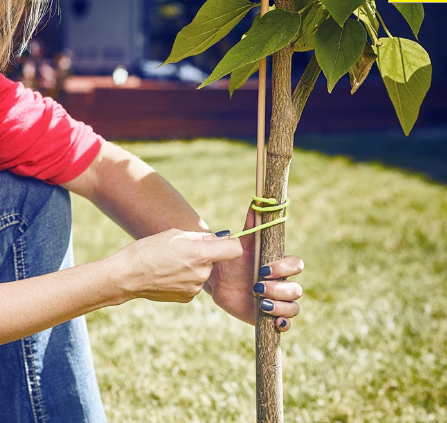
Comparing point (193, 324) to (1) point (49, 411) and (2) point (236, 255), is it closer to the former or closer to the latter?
(1) point (49, 411)

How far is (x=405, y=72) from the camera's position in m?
1.01

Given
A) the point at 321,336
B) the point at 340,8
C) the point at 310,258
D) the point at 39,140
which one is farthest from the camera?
the point at 310,258

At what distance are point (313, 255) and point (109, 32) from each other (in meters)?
11.2

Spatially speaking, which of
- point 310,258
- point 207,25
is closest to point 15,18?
point 207,25

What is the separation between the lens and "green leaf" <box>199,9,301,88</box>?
848mm

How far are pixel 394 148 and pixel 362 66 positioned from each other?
545 cm

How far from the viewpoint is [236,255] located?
1005mm

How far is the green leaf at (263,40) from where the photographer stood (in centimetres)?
85

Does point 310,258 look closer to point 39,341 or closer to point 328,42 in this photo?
point 39,341

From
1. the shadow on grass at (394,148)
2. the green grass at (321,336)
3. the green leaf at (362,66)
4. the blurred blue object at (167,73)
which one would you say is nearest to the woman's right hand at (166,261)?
the green leaf at (362,66)

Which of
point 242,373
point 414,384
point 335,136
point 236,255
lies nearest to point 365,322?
point 414,384

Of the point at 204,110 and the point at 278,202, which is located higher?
the point at 204,110

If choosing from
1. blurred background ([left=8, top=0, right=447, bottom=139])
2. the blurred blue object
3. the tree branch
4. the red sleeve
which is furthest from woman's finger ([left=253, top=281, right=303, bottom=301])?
the blurred blue object

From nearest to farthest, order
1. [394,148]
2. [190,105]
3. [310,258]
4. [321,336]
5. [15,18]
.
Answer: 1. [15,18]
2. [321,336]
3. [310,258]
4. [394,148]
5. [190,105]
